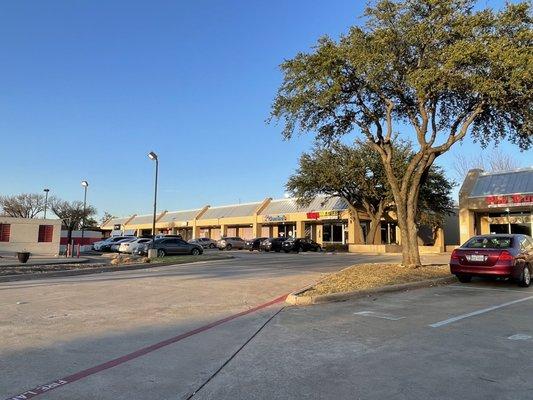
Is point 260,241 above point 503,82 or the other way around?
the other way around

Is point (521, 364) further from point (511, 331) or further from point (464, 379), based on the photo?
point (511, 331)

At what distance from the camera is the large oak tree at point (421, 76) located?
49.5 ft

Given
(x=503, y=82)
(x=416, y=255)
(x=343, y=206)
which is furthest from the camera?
(x=343, y=206)

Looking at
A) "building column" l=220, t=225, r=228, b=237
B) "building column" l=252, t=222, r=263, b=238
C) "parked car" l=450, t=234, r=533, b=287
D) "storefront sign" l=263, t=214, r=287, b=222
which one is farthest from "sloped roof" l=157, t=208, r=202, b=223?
"parked car" l=450, t=234, r=533, b=287

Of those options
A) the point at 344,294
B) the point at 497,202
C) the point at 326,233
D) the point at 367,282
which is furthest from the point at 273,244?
the point at 344,294

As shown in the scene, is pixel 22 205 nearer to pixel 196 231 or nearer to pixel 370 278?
pixel 196 231

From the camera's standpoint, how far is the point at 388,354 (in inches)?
254

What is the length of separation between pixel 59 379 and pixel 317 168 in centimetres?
3767

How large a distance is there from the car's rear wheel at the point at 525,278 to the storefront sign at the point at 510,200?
22.3 meters

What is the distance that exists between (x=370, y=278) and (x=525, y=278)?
4.51 meters

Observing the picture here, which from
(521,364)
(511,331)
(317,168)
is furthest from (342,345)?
(317,168)

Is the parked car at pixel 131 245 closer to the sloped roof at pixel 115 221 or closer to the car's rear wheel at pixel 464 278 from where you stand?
the car's rear wheel at pixel 464 278

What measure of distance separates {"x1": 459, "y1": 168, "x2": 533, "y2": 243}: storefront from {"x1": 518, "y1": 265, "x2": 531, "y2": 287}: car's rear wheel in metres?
22.3

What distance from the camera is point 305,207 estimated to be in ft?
180
